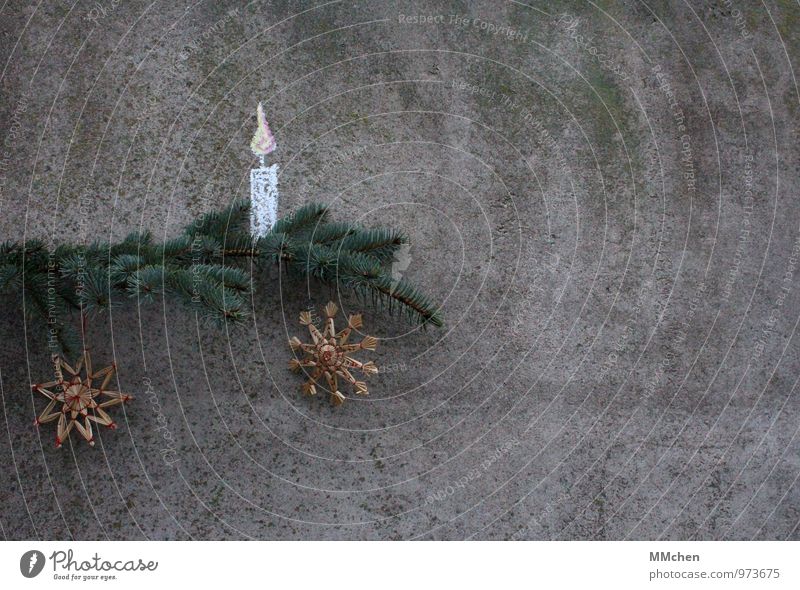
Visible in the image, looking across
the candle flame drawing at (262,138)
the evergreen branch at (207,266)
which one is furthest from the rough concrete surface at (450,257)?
the evergreen branch at (207,266)

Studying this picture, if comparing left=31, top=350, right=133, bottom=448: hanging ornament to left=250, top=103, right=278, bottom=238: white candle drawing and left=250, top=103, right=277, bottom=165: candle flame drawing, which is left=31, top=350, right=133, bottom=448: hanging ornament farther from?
left=250, top=103, right=277, bottom=165: candle flame drawing

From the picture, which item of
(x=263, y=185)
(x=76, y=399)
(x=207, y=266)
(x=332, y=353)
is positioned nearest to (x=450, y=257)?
(x=332, y=353)

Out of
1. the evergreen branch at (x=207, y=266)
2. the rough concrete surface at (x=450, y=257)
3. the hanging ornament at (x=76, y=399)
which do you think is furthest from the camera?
the rough concrete surface at (x=450, y=257)

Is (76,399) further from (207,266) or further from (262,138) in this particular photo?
(262,138)

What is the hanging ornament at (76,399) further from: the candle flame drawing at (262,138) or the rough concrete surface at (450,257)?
the candle flame drawing at (262,138)

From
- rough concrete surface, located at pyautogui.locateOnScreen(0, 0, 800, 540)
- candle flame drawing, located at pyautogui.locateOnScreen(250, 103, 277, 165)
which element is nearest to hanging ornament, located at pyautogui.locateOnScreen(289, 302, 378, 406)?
rough concrete surface, located at pyautogui.locateOnScreen(0, 0, 800, 540)
